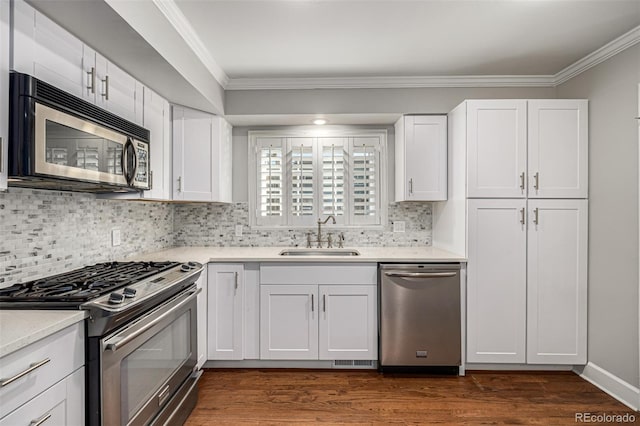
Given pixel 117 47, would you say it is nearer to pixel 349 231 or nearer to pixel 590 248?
pixel 349 231

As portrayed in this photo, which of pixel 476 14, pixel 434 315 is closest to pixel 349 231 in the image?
pixel 434 315

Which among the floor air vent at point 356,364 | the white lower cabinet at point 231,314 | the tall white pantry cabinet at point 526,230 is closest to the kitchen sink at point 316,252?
the white lower cabinet at point 231,314

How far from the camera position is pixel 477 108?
265 centimetres

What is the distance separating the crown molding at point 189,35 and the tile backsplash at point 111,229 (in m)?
1.16

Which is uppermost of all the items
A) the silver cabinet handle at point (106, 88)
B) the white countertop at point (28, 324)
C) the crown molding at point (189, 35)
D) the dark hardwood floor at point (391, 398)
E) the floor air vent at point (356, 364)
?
the crown molding at point (189, 35)

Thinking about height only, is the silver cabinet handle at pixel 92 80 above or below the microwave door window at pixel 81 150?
above

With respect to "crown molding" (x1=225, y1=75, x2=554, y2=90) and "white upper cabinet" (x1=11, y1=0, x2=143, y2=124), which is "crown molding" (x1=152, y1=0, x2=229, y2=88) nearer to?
"crown molding" (x1=225, y1=75, x2=554, y2=90)

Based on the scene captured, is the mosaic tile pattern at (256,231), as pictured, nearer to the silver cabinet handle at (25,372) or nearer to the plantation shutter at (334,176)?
the plantation shutter at (334,176)

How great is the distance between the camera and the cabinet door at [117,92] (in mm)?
1786

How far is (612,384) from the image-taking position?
2406 mm

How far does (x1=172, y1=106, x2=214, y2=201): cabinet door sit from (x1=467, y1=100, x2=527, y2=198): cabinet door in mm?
2113

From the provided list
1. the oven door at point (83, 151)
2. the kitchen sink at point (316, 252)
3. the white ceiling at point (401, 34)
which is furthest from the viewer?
the kitchen sink at point (316, 252)

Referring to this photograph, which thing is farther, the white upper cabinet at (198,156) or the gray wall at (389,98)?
the gray wall at (389,98)

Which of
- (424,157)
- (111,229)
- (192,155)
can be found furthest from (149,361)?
(424,157)
